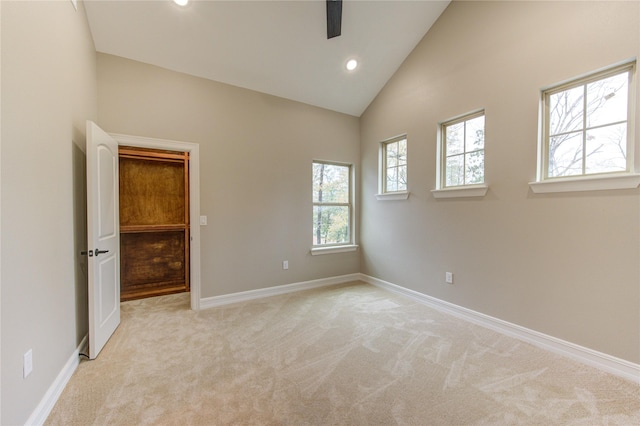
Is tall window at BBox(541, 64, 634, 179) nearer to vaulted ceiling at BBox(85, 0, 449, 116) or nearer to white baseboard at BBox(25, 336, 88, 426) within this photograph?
vaulted ceiling at BBox(85, 0, 449, 116)

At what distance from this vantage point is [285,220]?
3.90 meters

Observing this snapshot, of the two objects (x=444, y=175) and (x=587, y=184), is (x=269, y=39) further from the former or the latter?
(x=587, y=184)

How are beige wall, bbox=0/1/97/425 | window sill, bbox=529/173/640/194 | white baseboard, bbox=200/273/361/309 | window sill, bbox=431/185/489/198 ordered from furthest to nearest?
1. white baseboard, bbox=200/273/361/309
2. window sill, bbox=431/185/489/198
3. window sill, bbox=529/173/640/194
4. beige wall, bbox=0/1/97/425

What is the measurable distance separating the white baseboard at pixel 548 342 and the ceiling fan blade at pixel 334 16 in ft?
10.8

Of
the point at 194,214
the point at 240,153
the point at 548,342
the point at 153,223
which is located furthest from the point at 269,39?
the point at 548,342

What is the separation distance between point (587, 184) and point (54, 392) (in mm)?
4055

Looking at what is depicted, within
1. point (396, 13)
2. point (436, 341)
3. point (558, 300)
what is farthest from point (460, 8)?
point (436, 341)

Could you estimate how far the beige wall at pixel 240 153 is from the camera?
2977 millimetres

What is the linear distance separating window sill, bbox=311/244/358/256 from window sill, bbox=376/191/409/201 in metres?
0.95

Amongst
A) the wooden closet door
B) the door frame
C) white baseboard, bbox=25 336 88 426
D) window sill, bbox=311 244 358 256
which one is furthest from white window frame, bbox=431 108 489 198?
white baseboard, bbox=25 336 88 426

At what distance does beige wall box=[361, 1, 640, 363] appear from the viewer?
1.99 m

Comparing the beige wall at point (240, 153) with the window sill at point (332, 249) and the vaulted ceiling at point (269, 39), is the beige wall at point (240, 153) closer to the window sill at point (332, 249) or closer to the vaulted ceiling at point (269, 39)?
the window sill at point (332, 249)

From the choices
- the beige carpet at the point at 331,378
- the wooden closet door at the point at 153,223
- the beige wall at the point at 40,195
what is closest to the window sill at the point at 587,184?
the beige carpet at the point at 331,378

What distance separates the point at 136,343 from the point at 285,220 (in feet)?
7.09
